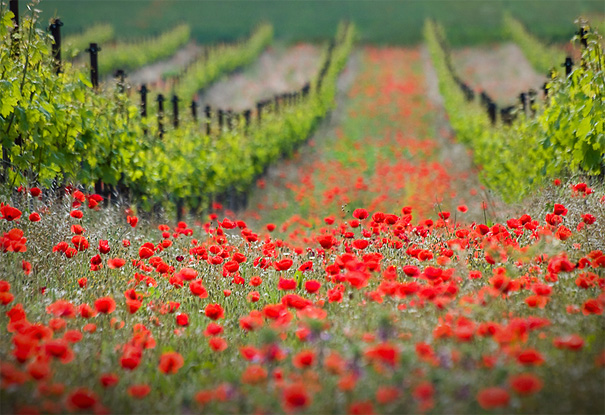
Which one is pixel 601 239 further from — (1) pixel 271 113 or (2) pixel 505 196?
(1) pixel 271 113

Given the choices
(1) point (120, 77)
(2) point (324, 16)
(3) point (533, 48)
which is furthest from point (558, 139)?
(2) point (324, 16)

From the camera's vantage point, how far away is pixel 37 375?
215cm

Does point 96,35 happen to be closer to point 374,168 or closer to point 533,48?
point 533,48

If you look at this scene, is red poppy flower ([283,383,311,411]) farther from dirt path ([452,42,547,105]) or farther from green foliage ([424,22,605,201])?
dirt path ([452,42,547,105])

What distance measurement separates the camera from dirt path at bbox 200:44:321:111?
24.1m

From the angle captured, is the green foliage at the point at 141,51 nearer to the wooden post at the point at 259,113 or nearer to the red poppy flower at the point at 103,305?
the wooden post at the point at 259,113

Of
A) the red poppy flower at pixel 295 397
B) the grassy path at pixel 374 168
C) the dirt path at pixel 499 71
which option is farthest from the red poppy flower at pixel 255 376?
the dirt path at pixel 499 71

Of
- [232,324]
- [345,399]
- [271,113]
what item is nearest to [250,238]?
[232,324]

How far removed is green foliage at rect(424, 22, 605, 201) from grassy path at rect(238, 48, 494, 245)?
23.3 inches

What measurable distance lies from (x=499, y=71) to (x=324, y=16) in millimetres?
20961

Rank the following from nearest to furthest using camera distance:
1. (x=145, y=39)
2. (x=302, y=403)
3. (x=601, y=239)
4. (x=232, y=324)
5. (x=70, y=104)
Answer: (x=302, y=403), (x=232, y=324), (x=601, y=239), (x=70, y=104), (x=145, y=39)

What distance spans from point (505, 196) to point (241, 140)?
218 inches

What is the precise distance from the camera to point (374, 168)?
46.3 feet

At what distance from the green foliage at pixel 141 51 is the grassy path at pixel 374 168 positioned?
1045cm
